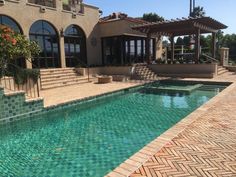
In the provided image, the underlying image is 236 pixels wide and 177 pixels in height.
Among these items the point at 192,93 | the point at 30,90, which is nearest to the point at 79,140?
the point at 30,90

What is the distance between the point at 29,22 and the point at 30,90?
711 cm

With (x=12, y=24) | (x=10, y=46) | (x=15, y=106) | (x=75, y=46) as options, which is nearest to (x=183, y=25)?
(x=75, y=46)

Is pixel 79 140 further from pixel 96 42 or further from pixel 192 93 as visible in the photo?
pixel 96 42

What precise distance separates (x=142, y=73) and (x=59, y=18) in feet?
25.5

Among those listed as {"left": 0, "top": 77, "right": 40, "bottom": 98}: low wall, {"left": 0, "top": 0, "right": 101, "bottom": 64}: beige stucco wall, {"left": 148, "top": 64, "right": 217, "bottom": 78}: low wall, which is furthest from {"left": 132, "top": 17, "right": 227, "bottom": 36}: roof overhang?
{"left": 0, "top": 77, "right": 40, "bottom": 98}: low wall

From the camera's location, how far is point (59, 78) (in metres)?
15.1

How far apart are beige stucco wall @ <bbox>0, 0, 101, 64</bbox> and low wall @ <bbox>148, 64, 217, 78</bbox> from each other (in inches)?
217

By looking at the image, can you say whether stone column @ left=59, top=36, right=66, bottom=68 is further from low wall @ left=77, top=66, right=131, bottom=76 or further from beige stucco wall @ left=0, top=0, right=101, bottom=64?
low wall @ left=77, top=66, right=131, bottom=76

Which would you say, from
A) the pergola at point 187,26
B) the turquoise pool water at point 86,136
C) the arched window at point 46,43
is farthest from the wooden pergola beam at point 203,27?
the arched window at point 46,43

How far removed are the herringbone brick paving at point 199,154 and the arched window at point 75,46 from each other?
46.7 feet

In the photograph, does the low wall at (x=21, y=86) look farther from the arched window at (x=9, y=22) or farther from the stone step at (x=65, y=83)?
the arched window at (x=9, y=22)

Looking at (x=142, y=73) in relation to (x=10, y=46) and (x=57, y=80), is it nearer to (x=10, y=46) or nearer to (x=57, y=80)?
(x=57, y=80)

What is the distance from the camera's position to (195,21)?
1686 centimetres

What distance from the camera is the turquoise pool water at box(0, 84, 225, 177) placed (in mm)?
4691
